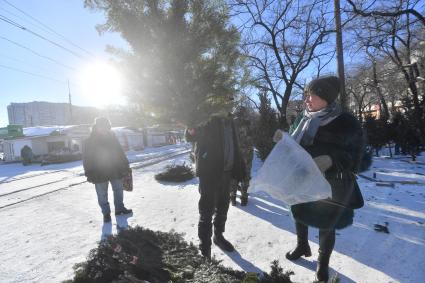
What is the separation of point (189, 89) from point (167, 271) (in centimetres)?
172

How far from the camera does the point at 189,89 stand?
120 inches

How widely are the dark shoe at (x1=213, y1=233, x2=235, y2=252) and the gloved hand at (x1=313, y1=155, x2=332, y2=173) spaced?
182cm

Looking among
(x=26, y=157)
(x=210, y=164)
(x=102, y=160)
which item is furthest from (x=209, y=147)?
(x=26, y=157)

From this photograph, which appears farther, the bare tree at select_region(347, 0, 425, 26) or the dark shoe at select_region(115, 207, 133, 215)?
the bare tree at select_region(347, 0, 425, 26)

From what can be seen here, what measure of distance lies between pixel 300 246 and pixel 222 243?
918 millimetres

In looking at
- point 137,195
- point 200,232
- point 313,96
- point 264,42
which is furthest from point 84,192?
point 264,42

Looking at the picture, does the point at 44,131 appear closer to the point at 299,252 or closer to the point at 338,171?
the point at 299,252

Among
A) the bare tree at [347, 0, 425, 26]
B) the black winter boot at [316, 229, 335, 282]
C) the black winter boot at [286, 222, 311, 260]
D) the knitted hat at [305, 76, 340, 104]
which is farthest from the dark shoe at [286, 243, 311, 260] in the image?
the bare tree at [347, 0, 425, 26]

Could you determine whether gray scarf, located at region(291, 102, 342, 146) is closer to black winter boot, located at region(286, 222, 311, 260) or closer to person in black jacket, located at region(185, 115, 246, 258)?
person in black jacket, located at region(185, 115, 246, 258)

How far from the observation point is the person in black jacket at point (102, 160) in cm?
496

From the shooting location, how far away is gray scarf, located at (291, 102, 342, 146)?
230 centimetres

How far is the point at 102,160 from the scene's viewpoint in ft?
16.4

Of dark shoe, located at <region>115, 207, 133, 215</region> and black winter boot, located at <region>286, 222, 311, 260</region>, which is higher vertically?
black winter boot, located at <region>286, 222, 311, 260</region>

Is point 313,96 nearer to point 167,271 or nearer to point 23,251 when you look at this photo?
point 167,271
